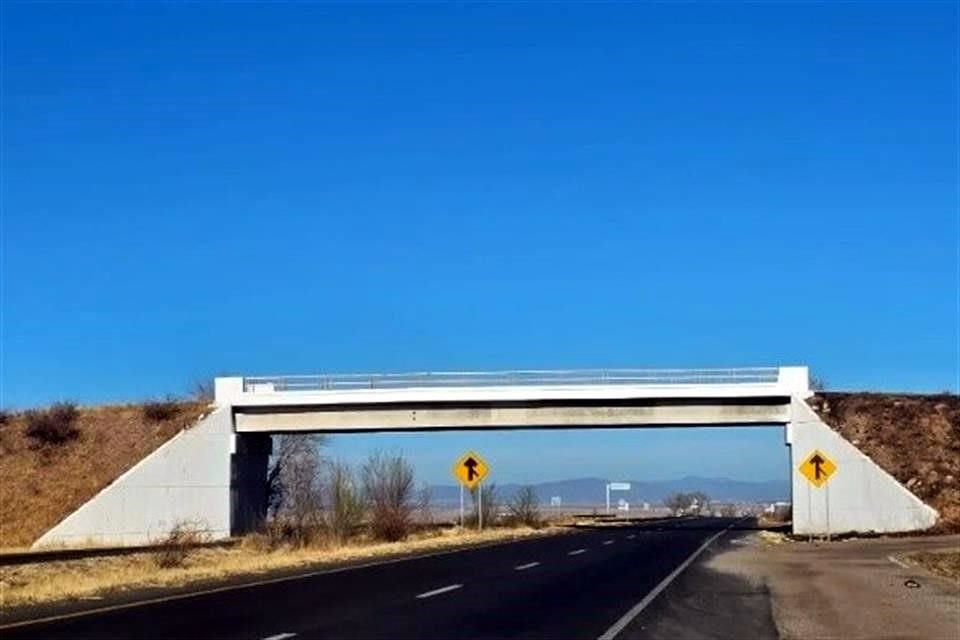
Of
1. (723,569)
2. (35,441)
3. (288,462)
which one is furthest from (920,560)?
(288,462)

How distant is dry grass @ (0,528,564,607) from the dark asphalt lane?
2.16 meters

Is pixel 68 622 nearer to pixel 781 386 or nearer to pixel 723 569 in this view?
pixel 723 569

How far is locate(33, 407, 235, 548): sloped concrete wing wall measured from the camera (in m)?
52.6

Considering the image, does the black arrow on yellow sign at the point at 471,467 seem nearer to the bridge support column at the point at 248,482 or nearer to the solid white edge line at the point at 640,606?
the bridge support column at the point at 248,482

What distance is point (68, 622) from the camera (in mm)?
16984

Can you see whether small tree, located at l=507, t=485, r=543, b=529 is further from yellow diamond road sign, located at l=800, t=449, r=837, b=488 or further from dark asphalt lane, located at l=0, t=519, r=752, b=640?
dark asphalt lane, located at l=0, t=519, r=752, b=640

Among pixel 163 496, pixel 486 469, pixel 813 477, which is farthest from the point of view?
pixel 163 496

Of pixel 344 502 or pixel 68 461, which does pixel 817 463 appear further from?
pixel 68 461

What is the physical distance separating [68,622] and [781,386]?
41453mm

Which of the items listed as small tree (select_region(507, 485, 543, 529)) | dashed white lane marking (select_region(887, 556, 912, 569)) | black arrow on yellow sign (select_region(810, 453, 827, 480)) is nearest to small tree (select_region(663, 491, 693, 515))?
small tree (select_region(507, 485, 543, 529))

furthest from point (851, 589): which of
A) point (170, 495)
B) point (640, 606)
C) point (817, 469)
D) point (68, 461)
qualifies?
point (68, 461)

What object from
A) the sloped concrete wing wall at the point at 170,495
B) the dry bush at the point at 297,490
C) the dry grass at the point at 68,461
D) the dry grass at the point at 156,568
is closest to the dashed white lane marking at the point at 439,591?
the dry grass at the point at 156,568

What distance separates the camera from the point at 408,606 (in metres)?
19.3

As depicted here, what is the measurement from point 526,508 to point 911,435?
18686 mm
